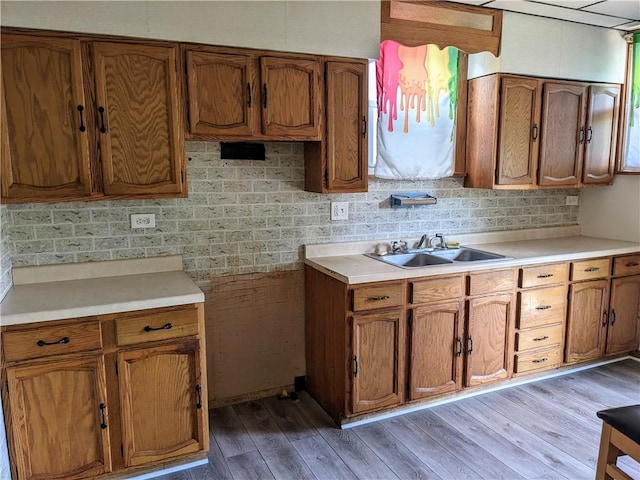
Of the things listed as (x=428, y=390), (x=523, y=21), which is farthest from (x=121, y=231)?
(x=523, y=21)

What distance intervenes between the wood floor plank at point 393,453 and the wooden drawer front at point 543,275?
1.34 m

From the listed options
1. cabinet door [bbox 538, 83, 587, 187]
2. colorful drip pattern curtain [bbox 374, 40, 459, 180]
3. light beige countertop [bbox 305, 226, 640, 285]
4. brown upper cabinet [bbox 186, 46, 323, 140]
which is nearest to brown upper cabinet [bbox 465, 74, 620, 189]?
cabinet door [bbox 538, 83, 587, 187]

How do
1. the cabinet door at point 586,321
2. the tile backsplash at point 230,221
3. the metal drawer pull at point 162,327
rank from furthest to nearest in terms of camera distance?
the cabinet door at point 586,321
the tile backsplash at point 230,221
the metal drawer pull at point 162,327

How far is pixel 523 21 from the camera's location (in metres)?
3.22

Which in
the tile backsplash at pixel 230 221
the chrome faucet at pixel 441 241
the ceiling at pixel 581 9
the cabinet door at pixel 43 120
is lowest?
the chrome faucet at pixel 441 241

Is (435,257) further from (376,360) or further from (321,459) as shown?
(321,459)

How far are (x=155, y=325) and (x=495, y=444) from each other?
191 centimetres

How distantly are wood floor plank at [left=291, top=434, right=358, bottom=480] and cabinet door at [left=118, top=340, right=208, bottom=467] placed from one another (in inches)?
21.5

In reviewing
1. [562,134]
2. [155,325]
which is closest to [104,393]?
[155,325]

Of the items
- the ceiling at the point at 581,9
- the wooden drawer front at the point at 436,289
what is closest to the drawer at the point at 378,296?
the wooden drawer front at the point at 436,289

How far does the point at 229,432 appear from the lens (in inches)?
108

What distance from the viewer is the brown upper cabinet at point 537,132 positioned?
329cm

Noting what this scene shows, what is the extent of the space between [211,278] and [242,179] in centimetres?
63

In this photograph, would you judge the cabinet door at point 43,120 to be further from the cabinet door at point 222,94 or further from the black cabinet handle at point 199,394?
the black cabinet handle at point 199,394
